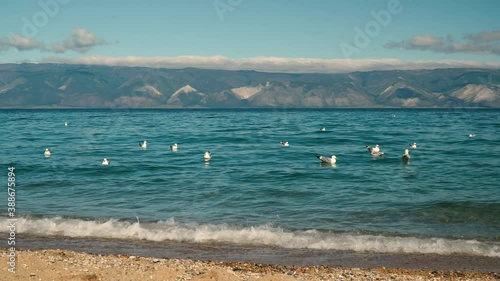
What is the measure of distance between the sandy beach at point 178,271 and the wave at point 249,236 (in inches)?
86.1

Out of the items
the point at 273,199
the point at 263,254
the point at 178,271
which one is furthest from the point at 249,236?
the point at 273,199

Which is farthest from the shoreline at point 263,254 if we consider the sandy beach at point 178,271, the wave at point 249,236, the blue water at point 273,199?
the sandy beach at point 178,271

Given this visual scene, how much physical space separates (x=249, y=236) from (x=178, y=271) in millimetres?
4056

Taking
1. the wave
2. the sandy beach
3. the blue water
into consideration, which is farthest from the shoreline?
the sandy beach

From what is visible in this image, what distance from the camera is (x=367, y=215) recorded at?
17828 millimetres

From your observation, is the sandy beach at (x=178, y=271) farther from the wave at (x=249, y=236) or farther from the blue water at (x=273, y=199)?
the blue water at (x=273, y=199)

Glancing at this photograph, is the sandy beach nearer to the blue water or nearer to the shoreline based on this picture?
the shoreline

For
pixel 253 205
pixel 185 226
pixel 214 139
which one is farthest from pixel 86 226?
pixel 214 139

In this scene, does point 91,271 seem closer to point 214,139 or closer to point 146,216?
point 146,216

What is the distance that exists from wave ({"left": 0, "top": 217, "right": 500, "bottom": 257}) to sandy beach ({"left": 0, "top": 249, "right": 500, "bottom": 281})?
2.19 metres

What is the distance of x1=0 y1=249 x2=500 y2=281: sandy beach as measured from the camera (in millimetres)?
11133

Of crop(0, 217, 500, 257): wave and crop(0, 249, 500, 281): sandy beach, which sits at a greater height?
crop(0, 249, 500, 281): sandy beach

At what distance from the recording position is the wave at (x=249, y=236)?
45.8 ft

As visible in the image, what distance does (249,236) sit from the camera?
49.8 feet
